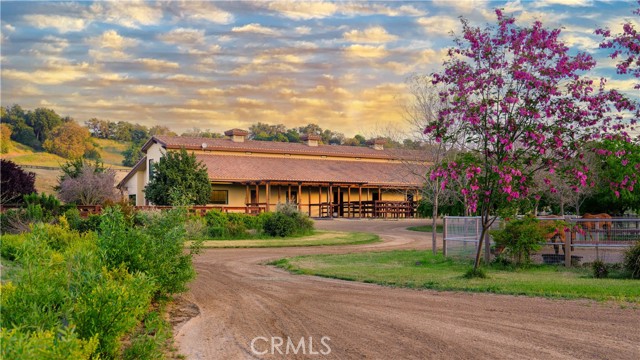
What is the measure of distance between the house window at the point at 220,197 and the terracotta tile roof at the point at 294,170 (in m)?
1.81

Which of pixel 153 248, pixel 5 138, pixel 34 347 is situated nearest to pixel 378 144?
pixel 5 138

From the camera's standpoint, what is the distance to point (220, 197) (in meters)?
51.0

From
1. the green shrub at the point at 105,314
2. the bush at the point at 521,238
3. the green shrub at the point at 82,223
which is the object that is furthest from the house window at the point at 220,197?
the green shrub at the point at 105,314

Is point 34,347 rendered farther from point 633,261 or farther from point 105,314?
point 633,261

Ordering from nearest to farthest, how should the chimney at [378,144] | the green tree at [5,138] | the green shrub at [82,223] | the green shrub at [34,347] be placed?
the green shrub at [34,347], the green shrub at [82,223], the chimney at [378,144], the green tree at [5,138]

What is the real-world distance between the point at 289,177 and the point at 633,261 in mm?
37324

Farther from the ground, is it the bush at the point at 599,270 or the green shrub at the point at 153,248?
the green shrub at the point at 153,248

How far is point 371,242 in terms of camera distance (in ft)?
103

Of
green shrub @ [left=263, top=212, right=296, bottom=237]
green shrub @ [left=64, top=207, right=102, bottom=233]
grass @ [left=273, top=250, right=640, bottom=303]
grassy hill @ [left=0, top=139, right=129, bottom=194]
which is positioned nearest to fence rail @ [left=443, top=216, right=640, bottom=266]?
grass @ [left=273, top=250, right=640, bottom=303]

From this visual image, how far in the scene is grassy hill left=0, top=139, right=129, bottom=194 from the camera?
243ft

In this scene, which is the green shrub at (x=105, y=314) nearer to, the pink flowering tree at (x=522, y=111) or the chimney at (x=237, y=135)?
the pink flowering tree at (x=522, y=111)

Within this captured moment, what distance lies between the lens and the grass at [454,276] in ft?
43.9

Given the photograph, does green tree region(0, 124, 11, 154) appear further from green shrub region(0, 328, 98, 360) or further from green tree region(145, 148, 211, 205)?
green shrub region(0, 328, 98, 360)

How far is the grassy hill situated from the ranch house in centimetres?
1508
